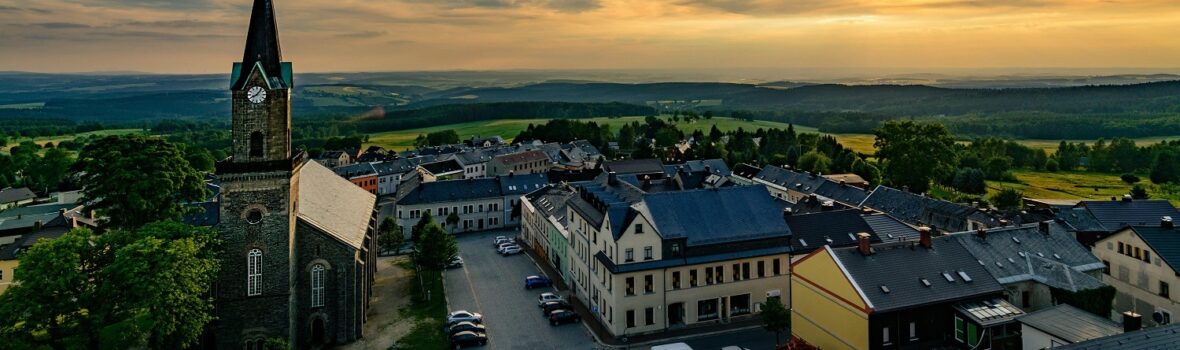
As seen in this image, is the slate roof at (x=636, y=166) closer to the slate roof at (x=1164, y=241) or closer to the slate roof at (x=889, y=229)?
the slate roof at (x=889, y=229)

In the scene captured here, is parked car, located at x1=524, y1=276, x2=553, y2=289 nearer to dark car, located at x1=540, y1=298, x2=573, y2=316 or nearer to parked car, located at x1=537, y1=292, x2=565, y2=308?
parked car, located at x1=537, y1=292, x2=565, y2=308

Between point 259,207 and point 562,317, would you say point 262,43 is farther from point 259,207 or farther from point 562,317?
point 562,317

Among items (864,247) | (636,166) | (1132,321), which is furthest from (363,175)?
(1132,321)

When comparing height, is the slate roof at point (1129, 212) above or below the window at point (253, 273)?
above

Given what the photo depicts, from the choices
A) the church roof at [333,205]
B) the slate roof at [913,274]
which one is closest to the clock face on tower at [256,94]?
the church roof at [333,205]

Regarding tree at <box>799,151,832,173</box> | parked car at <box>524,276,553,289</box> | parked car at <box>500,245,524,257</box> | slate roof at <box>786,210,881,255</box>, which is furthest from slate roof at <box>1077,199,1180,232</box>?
tree at <box>799,151,832,173</box>

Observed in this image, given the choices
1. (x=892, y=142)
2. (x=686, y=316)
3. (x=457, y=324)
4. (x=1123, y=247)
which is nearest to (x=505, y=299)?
(x=457, y=324)

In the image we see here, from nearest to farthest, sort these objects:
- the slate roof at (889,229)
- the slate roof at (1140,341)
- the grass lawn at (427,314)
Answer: the slate roof at (1140,341)
the grass lawn at (427,314)
the slate roof at (889,229)
